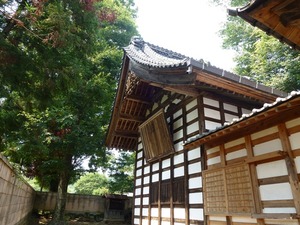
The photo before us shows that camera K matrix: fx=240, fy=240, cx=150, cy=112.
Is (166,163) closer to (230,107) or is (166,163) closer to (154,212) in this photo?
(154,212)

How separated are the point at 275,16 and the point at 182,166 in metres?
5.95

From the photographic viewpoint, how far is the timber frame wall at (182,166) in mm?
7320

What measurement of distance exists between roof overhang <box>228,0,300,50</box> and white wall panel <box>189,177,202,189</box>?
16.1ft

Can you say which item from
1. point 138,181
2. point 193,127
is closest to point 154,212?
point 138,181

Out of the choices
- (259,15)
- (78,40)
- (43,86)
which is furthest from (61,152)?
(259,15)

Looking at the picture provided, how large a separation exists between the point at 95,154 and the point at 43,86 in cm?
974

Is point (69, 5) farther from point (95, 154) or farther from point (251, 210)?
point (95, 154)

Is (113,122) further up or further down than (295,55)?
further down

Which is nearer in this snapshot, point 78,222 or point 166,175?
point 166,175

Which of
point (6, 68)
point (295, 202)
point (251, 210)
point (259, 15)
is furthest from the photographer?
point (6, 68)

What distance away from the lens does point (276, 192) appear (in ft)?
16.0

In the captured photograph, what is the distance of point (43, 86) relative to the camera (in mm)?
7512

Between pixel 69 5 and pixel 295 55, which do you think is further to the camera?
pixel 295 55

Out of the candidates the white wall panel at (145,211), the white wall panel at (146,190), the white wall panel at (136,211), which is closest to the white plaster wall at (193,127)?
the white wall panel at (146,190)
